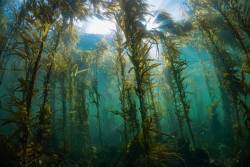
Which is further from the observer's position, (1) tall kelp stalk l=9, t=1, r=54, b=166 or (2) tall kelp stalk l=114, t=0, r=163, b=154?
(2) tall kelp stalk l=114, t=0, r=163, b=154

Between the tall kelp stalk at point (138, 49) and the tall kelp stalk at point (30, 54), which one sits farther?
the tall kelp stalk at point (138, 49)

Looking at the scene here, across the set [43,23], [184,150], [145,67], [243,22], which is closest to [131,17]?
[145,67]

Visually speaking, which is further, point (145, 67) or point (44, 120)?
point (145, 67)

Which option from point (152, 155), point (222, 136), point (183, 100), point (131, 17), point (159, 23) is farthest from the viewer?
point (222, 136)

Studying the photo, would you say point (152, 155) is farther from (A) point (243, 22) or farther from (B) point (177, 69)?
(B) point (177, 69)

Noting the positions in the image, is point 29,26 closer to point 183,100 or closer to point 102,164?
point 102,164

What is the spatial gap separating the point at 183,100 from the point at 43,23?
7.02 meters

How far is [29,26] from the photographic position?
5.38 metres

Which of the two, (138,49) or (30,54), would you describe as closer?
(30,54)

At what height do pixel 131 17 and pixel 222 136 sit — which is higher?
pixel 131 17

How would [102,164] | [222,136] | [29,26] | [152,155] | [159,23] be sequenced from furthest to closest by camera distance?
[222,136], [159,23], [102,164], [29,26], [152,155]

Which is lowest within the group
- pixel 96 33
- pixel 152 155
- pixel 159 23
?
pixel 152 155

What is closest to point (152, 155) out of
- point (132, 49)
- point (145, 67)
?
point (145, 67)

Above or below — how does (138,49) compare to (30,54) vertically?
above
